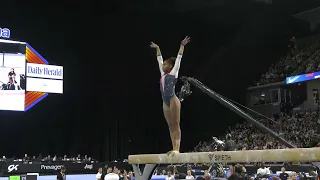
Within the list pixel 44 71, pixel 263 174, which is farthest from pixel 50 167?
pixel 263 174

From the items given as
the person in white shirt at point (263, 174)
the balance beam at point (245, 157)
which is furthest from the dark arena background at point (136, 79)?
the balance beam at point (245, 157)

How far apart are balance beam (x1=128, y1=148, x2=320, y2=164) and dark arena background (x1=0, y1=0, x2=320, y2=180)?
11649 mm

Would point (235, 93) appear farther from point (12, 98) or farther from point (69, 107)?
point (12, 98)

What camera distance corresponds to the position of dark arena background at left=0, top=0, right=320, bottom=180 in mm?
19859

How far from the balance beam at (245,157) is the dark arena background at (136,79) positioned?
11649 millimetres

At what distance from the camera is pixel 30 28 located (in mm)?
21578

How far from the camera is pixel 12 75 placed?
1866cm

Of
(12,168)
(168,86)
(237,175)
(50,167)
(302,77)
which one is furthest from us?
(302,77)

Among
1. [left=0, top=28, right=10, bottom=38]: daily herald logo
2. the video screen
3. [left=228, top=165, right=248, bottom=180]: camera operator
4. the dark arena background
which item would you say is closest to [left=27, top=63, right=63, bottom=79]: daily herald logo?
the dark arena background

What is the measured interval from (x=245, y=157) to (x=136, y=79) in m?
20.6

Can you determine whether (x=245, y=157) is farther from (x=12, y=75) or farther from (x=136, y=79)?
(x=136, y=79)

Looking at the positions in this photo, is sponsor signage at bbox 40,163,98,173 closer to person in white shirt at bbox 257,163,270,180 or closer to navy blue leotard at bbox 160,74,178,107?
person in white shirt at bbox 257,163,270,180

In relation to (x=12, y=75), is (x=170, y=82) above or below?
below

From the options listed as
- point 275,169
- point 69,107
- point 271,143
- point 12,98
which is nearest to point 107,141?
point 69,107
